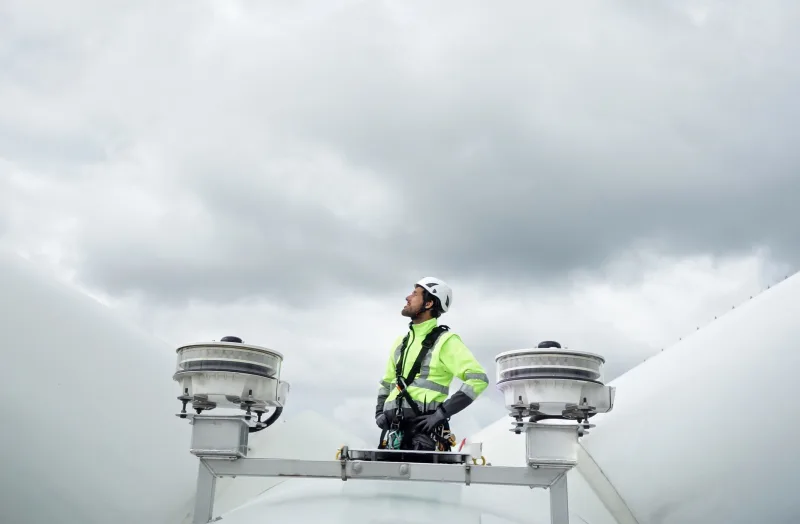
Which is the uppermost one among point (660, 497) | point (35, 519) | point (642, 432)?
point (642, 432)

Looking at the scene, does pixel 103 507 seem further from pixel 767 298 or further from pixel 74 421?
pixel 767 298

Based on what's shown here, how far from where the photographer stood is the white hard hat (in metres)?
6.16

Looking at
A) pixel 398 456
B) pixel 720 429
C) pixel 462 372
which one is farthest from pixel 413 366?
pixel 720 429

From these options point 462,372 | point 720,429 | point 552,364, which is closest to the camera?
point 552,364

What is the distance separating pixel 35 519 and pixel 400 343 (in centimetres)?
302

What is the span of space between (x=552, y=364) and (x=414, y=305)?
5.07 ft

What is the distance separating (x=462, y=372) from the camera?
5.58 metres

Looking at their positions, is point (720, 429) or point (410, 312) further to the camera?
point (720, 429)

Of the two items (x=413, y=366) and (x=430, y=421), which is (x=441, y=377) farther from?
(x=430, y=421)

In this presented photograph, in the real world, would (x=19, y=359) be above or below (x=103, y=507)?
above

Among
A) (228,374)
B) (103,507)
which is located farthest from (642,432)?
(103,507)

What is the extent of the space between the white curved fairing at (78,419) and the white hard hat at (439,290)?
263 cm

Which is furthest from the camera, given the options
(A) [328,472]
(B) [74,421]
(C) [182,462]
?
(C) [182,462]

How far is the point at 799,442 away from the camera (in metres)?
5.98
